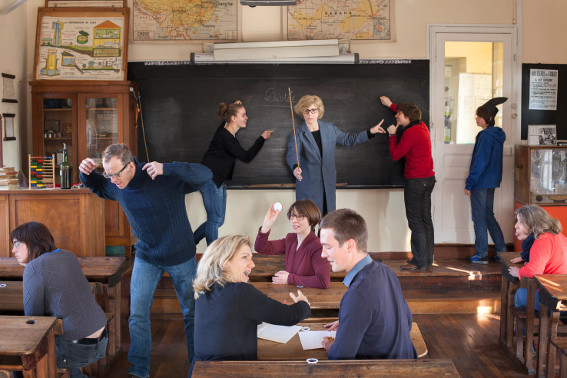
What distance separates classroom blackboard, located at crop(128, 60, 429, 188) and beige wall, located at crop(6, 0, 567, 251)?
151mm

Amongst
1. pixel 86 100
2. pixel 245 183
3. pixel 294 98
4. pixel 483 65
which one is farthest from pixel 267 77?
pixel 483 65

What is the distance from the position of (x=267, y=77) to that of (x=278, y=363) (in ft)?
15.1

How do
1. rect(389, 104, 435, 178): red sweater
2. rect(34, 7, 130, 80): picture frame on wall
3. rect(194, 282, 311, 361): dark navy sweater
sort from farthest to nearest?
rect(34, 7, 130, 80): picture frame on wall, rect(389, 104, 435, 178): red sweater, rect(194, 282, 311, 361): dark navy sweater

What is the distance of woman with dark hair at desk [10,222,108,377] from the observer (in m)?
3.32

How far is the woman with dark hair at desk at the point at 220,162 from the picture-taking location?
19.3 ft

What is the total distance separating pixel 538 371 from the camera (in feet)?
14.2

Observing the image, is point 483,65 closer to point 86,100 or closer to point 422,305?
point 422,305

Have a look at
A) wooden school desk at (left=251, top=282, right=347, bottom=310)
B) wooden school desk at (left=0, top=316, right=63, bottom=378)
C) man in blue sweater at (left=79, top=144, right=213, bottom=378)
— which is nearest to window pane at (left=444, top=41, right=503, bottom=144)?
wooden school desk at (left=251, top=282, right=347, bottom=310)

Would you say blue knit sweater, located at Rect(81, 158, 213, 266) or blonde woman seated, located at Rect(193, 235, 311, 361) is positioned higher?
blue knit sweater, located at Rect(81, 158, 213, 266)

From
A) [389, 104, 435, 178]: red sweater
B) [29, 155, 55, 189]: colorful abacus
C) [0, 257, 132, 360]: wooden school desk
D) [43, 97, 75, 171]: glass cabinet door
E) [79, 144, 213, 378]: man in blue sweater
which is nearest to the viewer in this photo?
[79, 144, 213, 378]: man in blue sweater

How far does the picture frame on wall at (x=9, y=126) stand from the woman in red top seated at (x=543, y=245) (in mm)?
4797

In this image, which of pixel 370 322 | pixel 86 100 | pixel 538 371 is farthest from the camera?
pixel 86 100

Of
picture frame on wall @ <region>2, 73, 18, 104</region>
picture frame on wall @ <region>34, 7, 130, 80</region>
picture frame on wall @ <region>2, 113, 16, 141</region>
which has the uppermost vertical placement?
picture frame on wall @ <region>34, 7, 130, 80</region>

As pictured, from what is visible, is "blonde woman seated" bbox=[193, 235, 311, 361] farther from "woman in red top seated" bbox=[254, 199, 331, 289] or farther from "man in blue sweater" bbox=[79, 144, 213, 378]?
"man in blue sweater" bbox=[79, 144, 213, 378]
